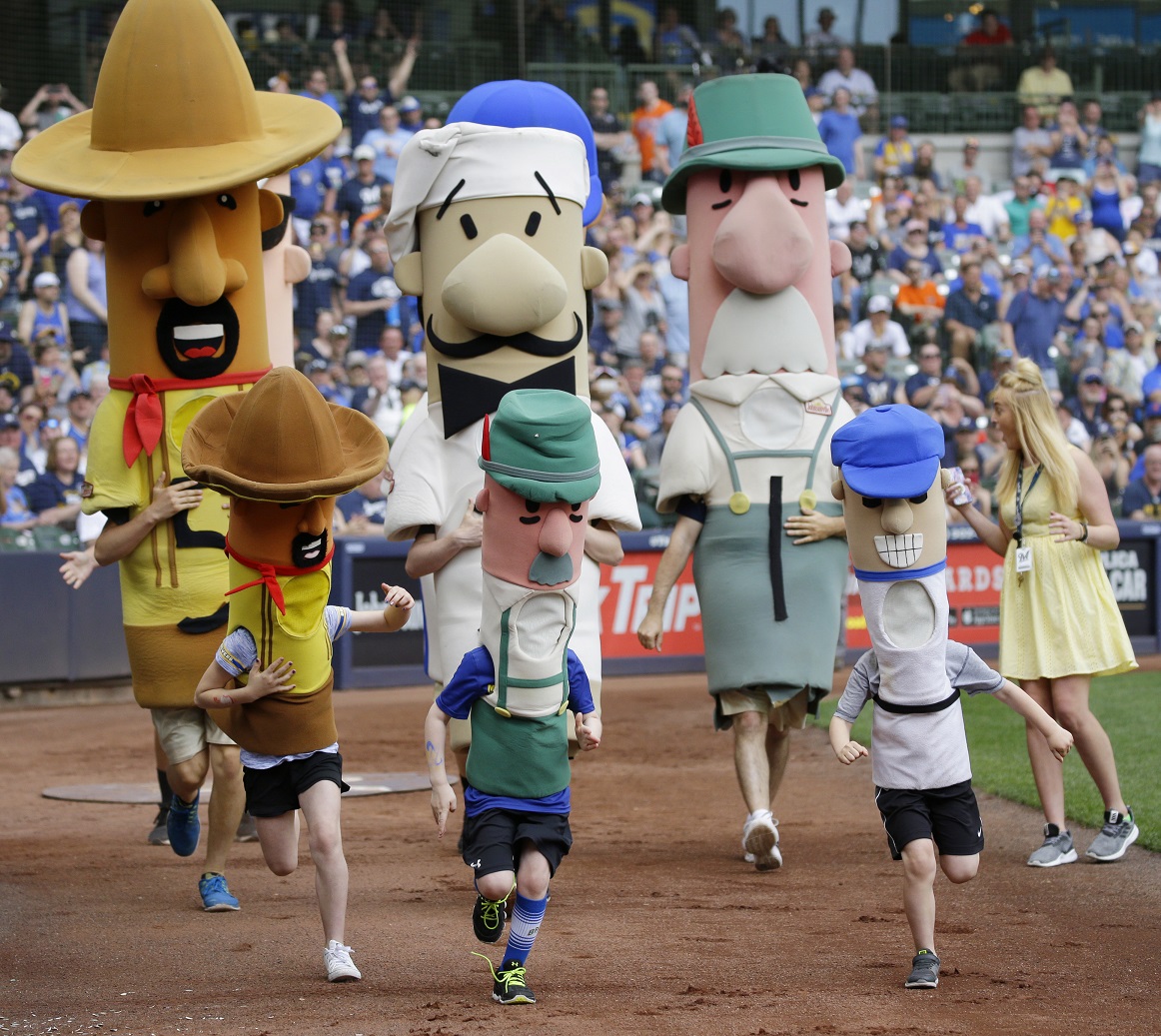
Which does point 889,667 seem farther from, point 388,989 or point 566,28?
point 566,28

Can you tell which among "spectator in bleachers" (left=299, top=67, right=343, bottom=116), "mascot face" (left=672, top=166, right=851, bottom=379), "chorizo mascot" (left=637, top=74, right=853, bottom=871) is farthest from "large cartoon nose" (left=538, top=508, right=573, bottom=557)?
"spectator in bleachers" (left=299, top=67, right=343, bottom=116)

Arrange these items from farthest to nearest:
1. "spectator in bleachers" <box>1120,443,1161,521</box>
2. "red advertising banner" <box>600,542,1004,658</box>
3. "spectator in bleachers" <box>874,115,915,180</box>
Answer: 1. "spectator in bleachers" <box>874,115,915,180</box>
2. "spectator in bleachers" <box>1120,443,1161,521</box>
3. "red advertising banner" <box>600,542,1004,658</box>

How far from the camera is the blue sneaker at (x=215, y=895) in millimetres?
6082

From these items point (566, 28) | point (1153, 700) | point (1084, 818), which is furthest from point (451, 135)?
point (566, 28)

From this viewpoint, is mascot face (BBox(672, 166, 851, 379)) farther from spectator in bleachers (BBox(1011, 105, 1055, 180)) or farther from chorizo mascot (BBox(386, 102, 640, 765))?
spectator in bleachers (BBox(1011, 105, 1055, 180))

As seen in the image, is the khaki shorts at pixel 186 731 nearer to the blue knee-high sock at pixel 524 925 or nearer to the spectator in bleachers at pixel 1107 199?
the blue knee-high sock at pixel 524 925

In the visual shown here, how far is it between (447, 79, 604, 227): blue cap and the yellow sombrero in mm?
622

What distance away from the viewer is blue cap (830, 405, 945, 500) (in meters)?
5.04

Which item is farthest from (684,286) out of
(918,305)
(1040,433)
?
(1040,433)

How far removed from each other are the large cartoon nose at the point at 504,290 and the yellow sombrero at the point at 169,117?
2.96ft

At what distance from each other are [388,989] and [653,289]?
12032mm

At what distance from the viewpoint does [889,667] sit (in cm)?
512

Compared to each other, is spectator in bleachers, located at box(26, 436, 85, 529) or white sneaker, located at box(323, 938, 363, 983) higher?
white sneaker, located at box(323, 938, 363, 983)

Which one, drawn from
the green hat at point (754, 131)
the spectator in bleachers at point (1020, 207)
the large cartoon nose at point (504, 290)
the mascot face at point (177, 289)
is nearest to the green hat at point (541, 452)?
the large cartoon nose at point (504, 290)
